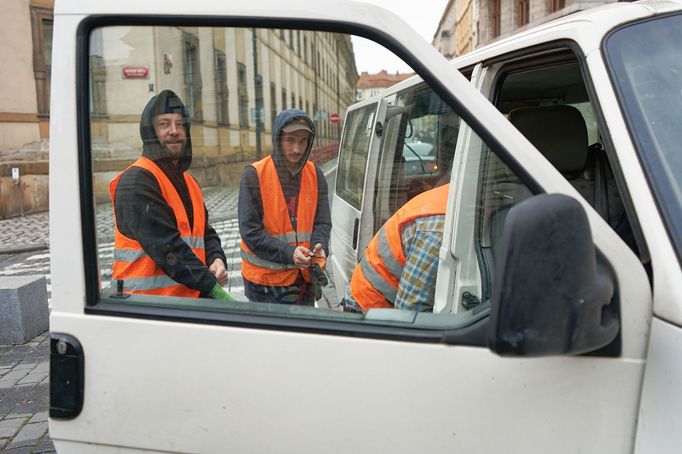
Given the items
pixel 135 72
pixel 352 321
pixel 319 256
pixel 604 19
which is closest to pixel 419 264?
pixel 319 256

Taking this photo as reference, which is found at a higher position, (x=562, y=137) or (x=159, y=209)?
(x=562, y=137)

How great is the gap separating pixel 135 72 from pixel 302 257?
2.66 feet

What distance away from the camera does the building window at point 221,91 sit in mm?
1542

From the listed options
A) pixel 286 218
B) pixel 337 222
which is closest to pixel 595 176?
pixel 337 222

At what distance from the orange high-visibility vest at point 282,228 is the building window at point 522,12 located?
20.3m

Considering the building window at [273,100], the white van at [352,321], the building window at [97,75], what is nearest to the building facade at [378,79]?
the white van at [352,321]

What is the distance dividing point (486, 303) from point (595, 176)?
1.25 m

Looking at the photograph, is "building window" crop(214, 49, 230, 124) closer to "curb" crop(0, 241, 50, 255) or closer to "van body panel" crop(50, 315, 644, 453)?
"van body panel" crop(50, 315, 644, 453)

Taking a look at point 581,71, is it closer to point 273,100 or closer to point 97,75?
point 273,100

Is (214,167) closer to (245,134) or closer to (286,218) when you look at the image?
(245,134)

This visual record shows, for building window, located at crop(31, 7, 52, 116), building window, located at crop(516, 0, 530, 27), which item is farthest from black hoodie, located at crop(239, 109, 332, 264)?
building window, located at crop(516, 0, 530, 27)

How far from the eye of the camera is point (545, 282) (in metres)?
1.11

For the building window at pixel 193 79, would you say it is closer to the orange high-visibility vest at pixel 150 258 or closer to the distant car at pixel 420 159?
the orange high-visibility vest at pixel 150 258

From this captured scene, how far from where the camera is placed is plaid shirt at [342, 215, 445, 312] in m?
1.93
